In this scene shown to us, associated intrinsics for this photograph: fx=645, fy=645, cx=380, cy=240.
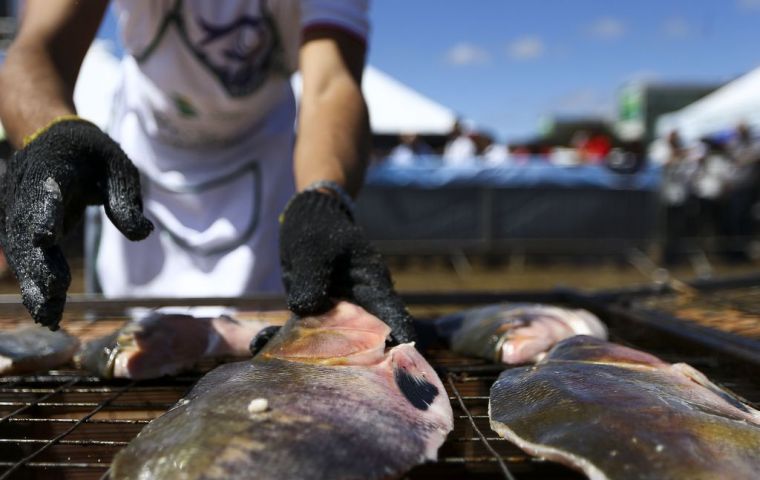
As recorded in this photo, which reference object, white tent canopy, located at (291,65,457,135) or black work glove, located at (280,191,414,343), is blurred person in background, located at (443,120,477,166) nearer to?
white tent canopy, located at (291,65,457,135)

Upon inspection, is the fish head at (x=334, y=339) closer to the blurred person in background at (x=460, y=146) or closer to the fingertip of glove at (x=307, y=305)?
the fingertip of glove at (x=307, y=305)

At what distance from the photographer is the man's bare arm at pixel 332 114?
199 cm

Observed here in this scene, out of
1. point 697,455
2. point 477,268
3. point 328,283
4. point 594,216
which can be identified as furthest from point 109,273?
point 594,216

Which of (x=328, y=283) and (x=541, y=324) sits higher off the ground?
(x=328, y=283)

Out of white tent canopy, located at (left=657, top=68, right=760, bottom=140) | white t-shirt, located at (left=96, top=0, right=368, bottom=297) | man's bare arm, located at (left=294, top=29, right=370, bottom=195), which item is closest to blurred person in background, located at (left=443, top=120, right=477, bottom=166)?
white tent canopy, located at (left=657, top=68, right=760, bottom=140)

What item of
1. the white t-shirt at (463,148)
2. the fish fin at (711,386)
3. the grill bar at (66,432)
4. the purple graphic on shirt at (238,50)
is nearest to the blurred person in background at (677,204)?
the white t-shirt at (463,148)

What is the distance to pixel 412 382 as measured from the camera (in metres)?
1.35

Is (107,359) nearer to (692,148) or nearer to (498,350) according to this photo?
(498,350)

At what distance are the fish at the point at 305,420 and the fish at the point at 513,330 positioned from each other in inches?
17.4

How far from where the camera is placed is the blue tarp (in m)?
9.20

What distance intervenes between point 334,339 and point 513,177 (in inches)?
316

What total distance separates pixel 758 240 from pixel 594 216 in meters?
2.98

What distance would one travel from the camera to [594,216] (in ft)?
30.6

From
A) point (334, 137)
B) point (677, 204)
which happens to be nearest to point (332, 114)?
point (334, 137)
